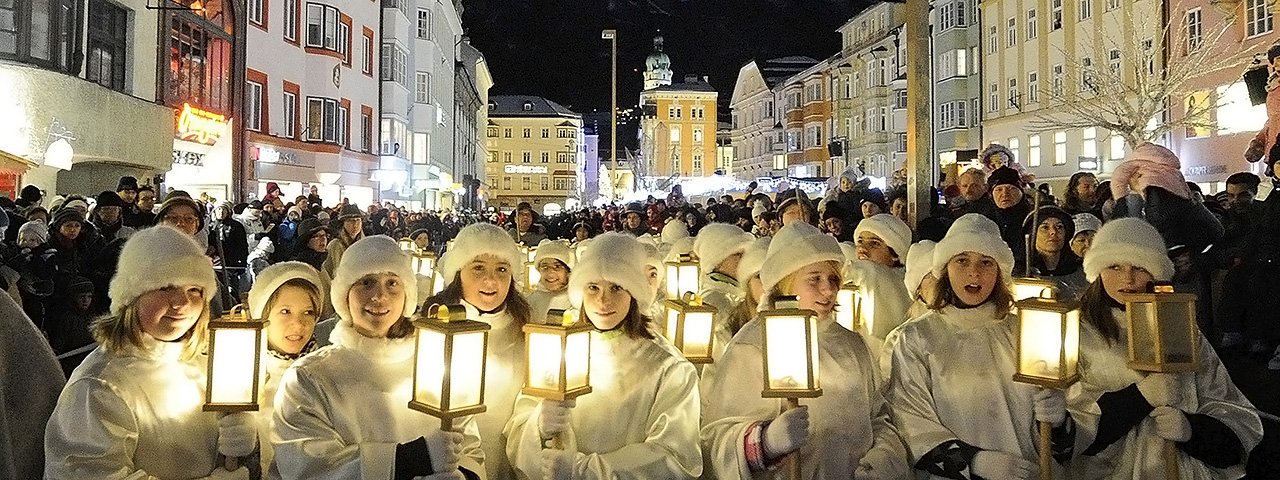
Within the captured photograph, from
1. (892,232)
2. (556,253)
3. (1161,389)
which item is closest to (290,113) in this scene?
(556,253)

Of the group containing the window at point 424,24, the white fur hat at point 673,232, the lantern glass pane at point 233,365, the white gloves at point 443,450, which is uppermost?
the window at point 424,24

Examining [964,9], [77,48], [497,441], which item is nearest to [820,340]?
[497,441]

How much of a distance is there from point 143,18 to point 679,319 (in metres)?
22.3

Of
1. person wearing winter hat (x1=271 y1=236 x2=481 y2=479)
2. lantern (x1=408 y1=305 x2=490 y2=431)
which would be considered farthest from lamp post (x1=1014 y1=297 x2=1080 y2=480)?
person wearing winter hat (x1=271 y1=236 x2=481 y2=479)

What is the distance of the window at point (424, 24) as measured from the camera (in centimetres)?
5419

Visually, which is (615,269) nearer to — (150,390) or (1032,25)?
(150,390)

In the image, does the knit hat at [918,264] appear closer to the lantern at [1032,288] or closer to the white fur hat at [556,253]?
the lantern at [1032,288]

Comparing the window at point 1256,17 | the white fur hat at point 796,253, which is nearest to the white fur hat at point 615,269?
the white fur hat at point 796,253

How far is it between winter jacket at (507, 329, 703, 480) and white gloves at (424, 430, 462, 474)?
0.57m

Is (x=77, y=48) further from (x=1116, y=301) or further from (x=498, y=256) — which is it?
(x=1116, y=301)

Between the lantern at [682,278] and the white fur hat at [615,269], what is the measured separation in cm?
307

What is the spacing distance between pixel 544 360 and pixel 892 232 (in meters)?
4.20

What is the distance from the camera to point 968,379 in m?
4.75

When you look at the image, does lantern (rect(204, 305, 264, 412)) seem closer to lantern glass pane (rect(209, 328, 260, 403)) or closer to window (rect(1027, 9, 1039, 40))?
lantern glass pane (rect(209, 328, 260, 403))
